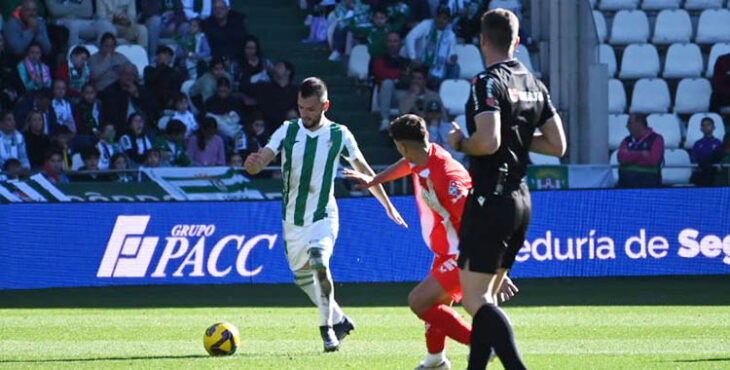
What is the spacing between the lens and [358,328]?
40.9 ft

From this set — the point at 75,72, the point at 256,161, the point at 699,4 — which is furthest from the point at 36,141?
the point at 699,4

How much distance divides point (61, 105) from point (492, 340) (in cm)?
1296

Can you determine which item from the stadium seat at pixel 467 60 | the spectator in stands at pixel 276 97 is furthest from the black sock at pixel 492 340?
the stadium seat at pixel 467 60

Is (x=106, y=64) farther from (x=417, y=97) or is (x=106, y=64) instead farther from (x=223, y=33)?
(x=417, y=97)

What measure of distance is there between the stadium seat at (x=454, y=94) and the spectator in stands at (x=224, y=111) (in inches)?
144

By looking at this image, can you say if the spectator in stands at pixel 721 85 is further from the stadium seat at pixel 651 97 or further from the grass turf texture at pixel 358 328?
the grass turf texture at pixel 358 328

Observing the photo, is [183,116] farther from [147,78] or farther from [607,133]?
[607,133]

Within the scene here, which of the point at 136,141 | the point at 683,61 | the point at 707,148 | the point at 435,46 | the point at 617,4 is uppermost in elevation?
the point at 435,46

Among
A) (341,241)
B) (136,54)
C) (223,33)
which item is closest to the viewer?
(341,241)

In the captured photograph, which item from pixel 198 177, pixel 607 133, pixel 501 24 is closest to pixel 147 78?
pixel 198 177

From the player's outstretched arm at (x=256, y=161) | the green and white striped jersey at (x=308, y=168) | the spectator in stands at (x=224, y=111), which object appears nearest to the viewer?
the player's outstretched arm at (x=256, y=161)

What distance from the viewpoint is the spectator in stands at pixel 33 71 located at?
19.3m

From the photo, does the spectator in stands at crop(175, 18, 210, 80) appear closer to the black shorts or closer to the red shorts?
the red shorts

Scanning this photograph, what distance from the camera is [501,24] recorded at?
23.7ft
